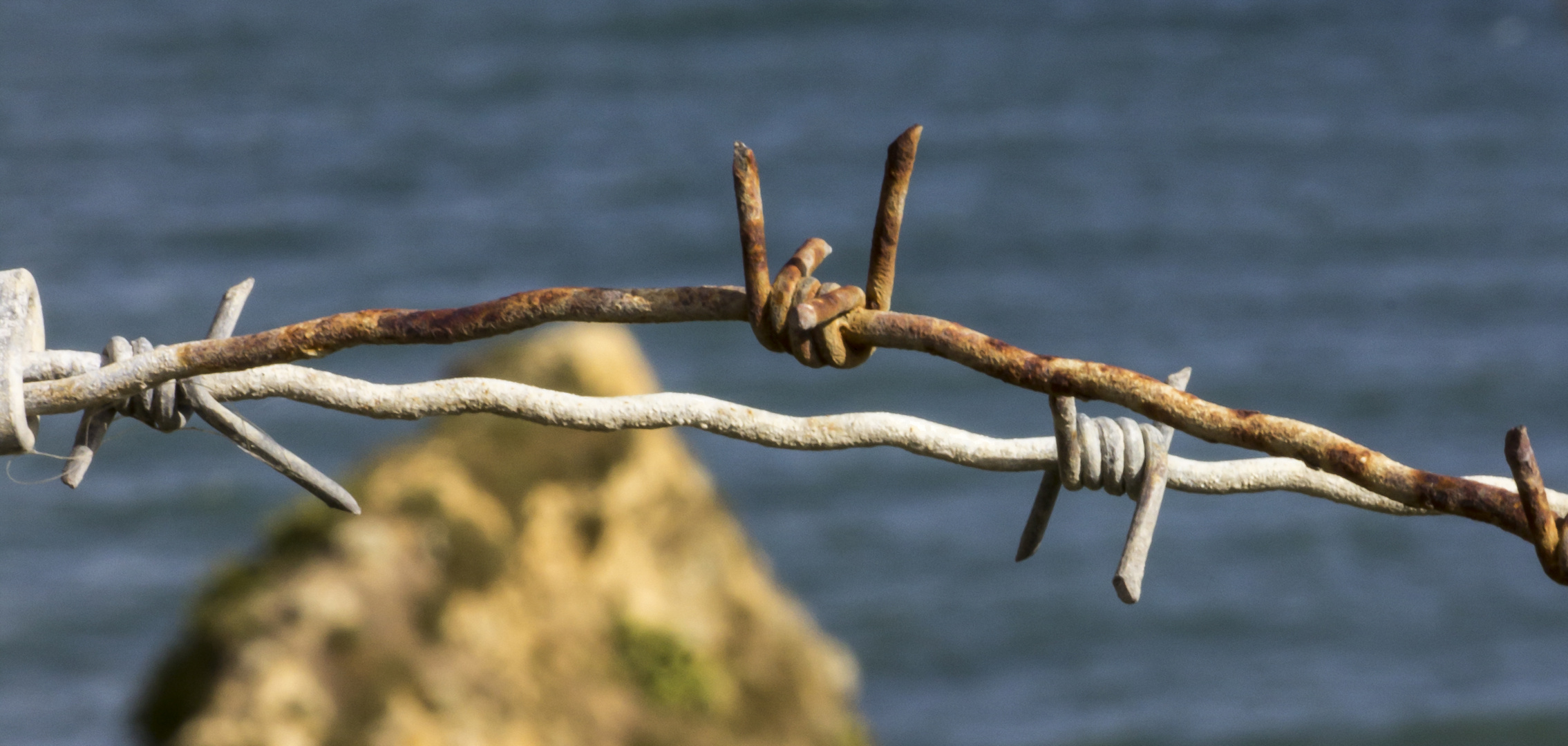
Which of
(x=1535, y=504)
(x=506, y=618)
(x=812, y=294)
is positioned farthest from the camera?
(x=506, y=618)

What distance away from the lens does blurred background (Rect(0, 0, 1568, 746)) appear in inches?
295

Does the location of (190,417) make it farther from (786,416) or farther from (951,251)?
(951,251)

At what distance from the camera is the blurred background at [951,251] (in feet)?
24.6

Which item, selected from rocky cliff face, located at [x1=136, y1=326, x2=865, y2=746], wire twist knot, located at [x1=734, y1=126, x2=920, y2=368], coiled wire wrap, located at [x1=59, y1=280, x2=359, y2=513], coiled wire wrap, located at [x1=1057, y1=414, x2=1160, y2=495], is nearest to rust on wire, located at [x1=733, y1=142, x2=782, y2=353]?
wire twist knot, located at [x1=734, y1=126, x2=920, y2=368]

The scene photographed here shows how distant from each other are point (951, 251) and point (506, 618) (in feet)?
26.4

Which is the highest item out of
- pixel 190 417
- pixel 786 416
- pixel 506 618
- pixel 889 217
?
pixel 889 217

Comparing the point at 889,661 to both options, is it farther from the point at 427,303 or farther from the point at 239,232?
the point at 239,232

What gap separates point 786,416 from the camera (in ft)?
3.84

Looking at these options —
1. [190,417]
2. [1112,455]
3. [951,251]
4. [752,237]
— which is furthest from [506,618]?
[951,251]

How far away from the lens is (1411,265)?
35.4 ft

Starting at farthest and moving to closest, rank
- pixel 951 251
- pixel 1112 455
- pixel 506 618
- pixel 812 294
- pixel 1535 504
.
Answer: pixel 951 251 < pixel 506 618 < pixel 1112 455 < pixel 812 294 < pixel 1535 504

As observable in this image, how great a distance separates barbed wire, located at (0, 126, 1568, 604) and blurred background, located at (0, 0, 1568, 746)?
10.4 ft

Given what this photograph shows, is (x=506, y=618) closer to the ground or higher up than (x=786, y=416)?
closer to the ground

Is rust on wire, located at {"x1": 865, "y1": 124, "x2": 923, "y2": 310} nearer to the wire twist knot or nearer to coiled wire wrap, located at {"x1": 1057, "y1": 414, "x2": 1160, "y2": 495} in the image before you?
the wire twist knot
